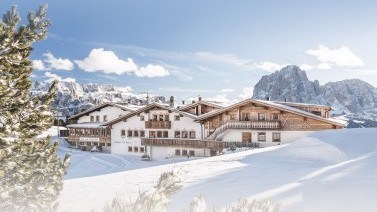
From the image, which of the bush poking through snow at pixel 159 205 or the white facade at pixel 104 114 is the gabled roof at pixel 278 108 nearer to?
the white facade at pixel 104 114

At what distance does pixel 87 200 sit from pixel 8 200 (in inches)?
158

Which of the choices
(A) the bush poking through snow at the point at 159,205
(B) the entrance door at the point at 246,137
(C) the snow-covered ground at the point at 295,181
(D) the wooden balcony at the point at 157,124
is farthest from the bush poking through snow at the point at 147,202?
(D) the wooden balcony at the point at 157,124

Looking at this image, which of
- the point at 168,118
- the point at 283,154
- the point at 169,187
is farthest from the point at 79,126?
the point at 169,187

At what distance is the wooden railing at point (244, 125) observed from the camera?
37.4 m

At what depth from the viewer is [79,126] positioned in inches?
2092

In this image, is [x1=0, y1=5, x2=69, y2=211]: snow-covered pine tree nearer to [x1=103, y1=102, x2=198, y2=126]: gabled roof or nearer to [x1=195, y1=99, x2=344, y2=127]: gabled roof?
[x1=195, y1=99, x2=344, y2=127]: gabled roof

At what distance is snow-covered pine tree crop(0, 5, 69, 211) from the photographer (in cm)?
860

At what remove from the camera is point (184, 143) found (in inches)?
1613

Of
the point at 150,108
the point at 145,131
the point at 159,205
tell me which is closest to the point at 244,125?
the point at 150,108

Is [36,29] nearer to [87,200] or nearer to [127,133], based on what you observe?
[87,200]

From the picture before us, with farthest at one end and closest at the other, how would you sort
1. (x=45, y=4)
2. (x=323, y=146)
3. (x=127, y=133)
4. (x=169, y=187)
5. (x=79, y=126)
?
1. (x=79, y=126)
2. (x=127, y=133)
3. (x=323, y=146)
4. (x=45, y=4)
5. (x=169, y=187)

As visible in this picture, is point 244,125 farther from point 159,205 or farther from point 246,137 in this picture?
point 159,205

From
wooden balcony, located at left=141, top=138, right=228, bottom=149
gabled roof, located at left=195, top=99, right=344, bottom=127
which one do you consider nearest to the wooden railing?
gabled roof, located at left=195, top=99, right=344, bottom=127

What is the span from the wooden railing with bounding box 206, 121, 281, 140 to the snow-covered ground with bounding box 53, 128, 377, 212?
14.6m
